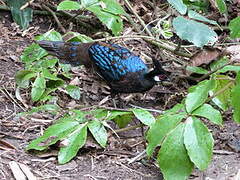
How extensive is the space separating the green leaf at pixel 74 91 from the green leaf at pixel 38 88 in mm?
281

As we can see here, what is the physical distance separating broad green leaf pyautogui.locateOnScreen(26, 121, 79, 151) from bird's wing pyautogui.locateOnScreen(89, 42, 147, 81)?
49.7 inches

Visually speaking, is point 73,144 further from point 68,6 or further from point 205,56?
point 205,56

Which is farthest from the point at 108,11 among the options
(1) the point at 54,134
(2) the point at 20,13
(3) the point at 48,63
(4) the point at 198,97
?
(4) the point at 198,97

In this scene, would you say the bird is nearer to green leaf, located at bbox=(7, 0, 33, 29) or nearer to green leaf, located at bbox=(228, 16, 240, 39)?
green leaf, located at bbox=(7, 0, 33, 29)

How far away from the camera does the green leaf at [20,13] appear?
550 centimetres

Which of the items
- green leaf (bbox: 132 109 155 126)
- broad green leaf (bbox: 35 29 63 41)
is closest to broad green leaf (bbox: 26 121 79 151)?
green leaf (bbox: 132 109 155 126)

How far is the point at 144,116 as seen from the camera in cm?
338

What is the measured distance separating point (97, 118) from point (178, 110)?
2.12 ft

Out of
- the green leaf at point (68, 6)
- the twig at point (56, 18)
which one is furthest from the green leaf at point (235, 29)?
the twig at point (56, 18)

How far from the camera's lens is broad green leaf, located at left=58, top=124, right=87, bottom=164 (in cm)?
335

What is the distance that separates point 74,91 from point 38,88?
37 centimetres

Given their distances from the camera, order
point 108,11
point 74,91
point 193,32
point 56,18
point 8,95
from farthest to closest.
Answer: point 56,18, point 108,11, point 74,91, point 8,95, point 193,32

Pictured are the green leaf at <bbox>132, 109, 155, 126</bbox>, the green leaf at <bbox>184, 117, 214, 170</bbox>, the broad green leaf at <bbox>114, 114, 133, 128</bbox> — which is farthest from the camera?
the broad green leaf at <bbox>114, 114, 133, 128</bbox>

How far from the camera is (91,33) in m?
5.69
